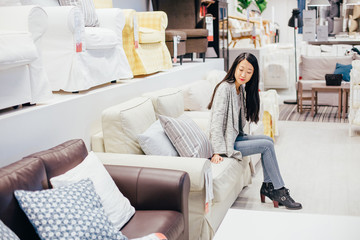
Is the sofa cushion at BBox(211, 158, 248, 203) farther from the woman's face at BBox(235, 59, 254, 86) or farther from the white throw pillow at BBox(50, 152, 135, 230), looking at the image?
the white throw pillow at BBox(50, 152, 135, 230)

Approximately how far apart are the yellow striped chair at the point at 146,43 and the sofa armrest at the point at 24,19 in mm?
1544

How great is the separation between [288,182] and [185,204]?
186cm

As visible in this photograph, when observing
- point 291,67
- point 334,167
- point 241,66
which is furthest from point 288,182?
point 291,67

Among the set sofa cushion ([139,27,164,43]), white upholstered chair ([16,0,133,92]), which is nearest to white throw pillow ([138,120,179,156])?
white upholstered chair ([16,0,133,92])

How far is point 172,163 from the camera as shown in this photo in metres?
2.58

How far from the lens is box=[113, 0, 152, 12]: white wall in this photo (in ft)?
19.1

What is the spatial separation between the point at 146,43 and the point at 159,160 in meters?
2.30

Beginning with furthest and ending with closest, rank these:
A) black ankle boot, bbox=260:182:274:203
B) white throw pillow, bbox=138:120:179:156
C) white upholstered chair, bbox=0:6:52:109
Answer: black ankle boot, bbox=260:182:274:203 → white throw pillow, bbox=138:120:179:156 → white upholstered chair, bbox=0:6:52:109

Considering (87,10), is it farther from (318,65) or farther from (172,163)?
(318,65)

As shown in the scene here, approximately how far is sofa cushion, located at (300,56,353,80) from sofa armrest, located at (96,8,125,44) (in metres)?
4.35

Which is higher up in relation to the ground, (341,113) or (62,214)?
(62,214)

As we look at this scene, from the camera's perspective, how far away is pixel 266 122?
17.2 feet

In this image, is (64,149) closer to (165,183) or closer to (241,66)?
(165,183)

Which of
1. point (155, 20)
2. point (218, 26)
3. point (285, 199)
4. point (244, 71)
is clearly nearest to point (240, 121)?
point (244, 71)
